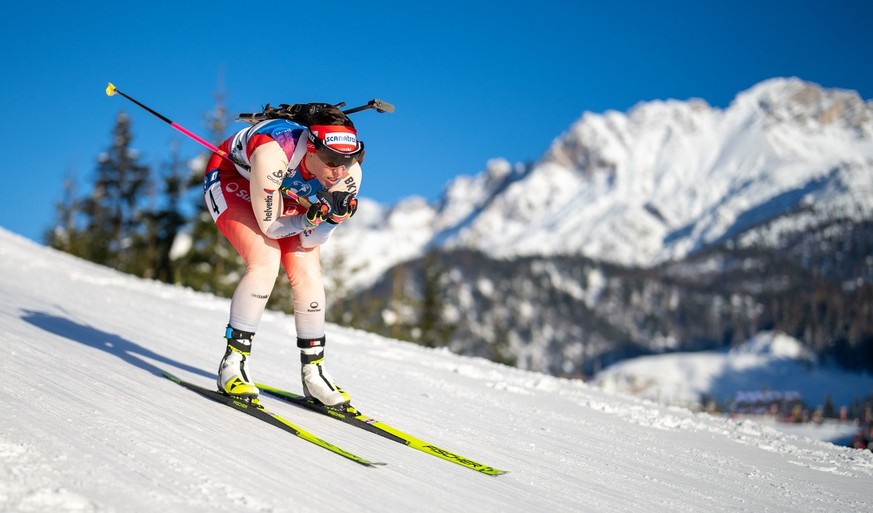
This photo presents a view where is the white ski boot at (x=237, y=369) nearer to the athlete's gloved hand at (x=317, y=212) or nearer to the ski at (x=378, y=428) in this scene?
the ski at (x=378, y=428)

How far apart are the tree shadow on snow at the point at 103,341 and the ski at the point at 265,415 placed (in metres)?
0.65

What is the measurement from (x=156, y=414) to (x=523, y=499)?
2028 mm

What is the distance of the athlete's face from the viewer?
16.5 feet

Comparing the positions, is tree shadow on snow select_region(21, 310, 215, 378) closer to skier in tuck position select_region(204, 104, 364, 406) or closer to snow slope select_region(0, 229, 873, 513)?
snow slope select_region(0, 229, 873, 513)

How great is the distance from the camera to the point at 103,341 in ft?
22.4

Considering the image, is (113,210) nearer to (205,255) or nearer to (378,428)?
(205,255)

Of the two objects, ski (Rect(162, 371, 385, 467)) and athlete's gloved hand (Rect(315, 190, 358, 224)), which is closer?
ski (Rect(162, 371, 385, 467))

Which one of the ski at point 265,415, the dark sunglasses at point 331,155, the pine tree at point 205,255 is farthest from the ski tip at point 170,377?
the pine tree at point 205,255

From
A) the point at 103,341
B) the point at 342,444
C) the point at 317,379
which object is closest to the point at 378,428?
the point at 342,444

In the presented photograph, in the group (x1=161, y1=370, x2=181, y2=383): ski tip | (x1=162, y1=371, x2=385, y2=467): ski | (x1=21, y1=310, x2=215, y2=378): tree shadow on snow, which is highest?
(x1=21, y1=310, x2=215, y2=378): tree shadow on snow

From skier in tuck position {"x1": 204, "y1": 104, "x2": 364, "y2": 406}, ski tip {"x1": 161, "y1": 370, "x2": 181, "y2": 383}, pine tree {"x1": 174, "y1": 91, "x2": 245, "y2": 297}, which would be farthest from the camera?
pine tree {"x1": 174, "y1": 91, "x2": 245, "y2": 297}

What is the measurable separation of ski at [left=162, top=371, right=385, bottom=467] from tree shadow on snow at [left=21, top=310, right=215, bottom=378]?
65cm

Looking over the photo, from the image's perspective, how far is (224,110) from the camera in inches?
1419

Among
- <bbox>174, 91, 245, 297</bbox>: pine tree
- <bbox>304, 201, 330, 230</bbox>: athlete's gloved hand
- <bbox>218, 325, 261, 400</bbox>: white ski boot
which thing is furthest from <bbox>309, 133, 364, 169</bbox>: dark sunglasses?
<bbox>174, 91, 245, 297</bbox>: pine tree
